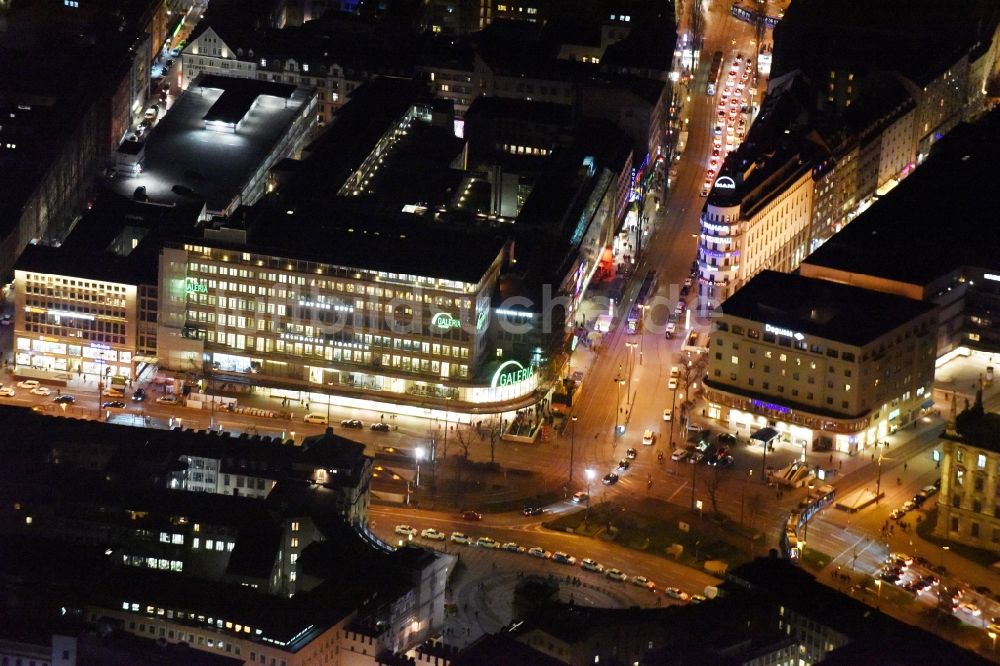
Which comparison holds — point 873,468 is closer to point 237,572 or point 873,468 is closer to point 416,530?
point 416,530

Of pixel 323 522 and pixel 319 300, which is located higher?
pixel 319 300

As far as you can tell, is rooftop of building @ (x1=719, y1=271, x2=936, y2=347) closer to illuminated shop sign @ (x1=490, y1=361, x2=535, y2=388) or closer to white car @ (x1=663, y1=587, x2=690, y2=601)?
illuminated shop sign @ (x1=490, y1=361, x2=535, y2=388)

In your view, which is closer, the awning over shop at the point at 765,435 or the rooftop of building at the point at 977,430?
the rooftop of building at the point at 977,430

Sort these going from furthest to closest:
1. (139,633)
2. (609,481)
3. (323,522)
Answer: (609,481) → (323,522) → (139,633)


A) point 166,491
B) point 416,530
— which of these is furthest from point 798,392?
point 166,491

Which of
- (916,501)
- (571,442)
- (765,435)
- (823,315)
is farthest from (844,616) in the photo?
(823,315)

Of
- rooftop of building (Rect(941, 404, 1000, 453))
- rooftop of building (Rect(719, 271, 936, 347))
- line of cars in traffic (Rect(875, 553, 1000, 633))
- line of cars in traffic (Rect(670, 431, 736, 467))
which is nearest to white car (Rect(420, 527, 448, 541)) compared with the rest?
line of cars in traffic (Rect(670, 431, 736, 467))

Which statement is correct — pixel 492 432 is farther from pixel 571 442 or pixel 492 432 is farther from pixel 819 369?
pixel 819 369

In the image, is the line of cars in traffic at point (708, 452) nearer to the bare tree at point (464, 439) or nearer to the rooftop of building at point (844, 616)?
the bare tree at point (464, 439)

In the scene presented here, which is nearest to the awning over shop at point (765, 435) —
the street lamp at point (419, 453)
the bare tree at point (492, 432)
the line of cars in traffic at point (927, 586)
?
the bare tree at point (492, 432)
